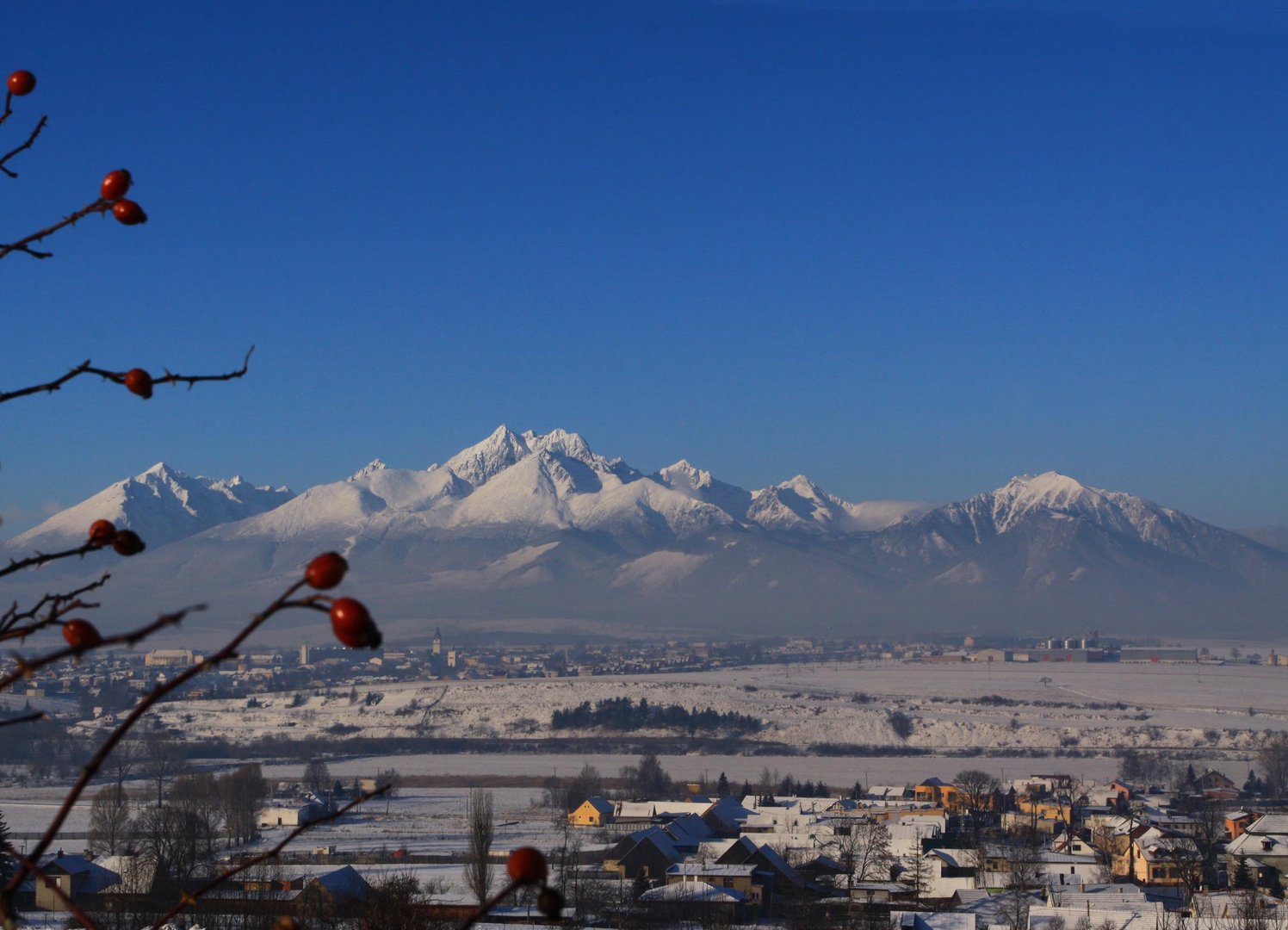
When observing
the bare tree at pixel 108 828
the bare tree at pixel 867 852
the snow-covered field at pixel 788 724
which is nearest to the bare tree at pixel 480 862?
the snow-covered field at pixel 788 724

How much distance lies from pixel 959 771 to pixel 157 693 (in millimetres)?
47584

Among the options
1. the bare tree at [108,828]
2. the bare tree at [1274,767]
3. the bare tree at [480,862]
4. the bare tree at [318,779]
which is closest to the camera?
the bare tree at [480,862]

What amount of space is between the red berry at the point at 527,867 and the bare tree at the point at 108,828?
96.1 ft

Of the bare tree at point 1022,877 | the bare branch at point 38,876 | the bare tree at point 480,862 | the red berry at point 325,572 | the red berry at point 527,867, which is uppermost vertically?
the red berry at point 325,572

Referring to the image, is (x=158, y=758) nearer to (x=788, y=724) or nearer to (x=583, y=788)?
(x=583, y=788)

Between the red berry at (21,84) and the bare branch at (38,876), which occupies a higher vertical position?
the red berry at (21,84)

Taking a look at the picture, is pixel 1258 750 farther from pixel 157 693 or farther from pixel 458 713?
pixel 157 693

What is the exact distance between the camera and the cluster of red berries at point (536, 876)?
1.27 metres

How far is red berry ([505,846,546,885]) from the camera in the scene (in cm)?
128

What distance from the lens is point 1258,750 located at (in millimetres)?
52031

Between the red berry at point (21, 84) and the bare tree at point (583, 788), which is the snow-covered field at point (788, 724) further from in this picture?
the red berry at point (21, 84)

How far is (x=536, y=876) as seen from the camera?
1291 mm

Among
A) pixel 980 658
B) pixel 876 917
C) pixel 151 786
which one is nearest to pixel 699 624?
pixel 980 658

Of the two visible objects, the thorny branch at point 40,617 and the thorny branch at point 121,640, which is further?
the thorny branch at point 40,617
